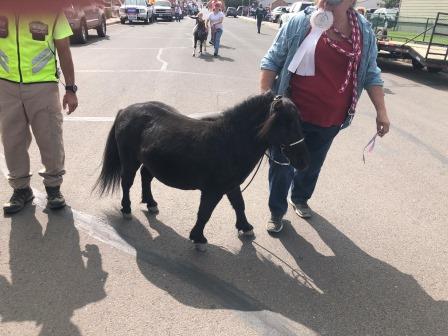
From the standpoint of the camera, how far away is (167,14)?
37844 mm

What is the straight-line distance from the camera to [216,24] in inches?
567

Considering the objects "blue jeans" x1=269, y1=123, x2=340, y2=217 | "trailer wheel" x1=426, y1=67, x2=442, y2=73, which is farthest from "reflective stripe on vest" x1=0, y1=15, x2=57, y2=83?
"trailer wheel" x1=426, y1=67, x2=442, y2=73

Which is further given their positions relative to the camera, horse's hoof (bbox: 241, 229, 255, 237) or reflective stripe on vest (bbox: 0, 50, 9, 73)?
horse's hoof (bbox: 241, 229, 255, 237)

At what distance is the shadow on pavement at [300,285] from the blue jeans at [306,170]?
0.34m

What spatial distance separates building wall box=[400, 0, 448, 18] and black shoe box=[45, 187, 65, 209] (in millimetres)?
23308

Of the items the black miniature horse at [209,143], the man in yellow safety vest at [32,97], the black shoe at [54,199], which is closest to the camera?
the black miniature horse at [209,143]

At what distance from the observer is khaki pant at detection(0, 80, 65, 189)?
331cm

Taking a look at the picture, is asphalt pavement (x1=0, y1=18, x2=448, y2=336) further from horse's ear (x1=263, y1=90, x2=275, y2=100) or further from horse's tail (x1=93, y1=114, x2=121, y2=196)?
horse's ear (x1=263, y1=90, x2=275, y2=100)

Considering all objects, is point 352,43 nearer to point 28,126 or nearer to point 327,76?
point 327,76

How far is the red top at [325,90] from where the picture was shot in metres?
3.02

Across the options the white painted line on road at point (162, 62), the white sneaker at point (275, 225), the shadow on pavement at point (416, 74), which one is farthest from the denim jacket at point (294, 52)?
the shadow on pavement at point (416, 74)

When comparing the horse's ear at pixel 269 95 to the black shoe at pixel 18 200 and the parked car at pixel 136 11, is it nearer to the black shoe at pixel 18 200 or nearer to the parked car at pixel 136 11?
the black shoe at pixel 18 200

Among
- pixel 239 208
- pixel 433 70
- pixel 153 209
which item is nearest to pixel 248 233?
pixel 239 208

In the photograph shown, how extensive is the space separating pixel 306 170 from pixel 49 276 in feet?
7.58
